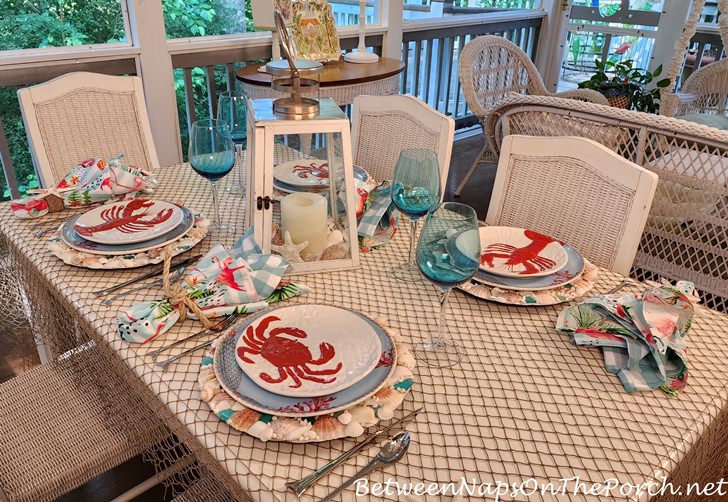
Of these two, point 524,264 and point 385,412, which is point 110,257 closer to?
point 385,412

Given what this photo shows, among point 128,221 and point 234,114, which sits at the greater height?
point 234,114

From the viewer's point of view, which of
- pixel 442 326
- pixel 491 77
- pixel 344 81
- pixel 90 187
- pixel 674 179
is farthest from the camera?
pixel 491 77

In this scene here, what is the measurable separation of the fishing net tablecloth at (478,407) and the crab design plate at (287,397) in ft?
0.13

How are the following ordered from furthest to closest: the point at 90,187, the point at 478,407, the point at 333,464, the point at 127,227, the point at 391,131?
the point at 391,131, the point at 90,187, the point at 127,227, the point at 478,407, the point at 333,464

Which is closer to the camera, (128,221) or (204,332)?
(204,332)

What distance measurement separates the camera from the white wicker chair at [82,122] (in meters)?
1.69

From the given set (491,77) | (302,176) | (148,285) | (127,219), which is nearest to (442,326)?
(302,176)

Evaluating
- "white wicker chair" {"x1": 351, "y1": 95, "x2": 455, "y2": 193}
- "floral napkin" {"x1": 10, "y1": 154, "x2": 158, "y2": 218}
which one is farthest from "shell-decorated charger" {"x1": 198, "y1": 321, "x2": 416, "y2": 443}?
"white wicker chair" {"x1": 351, "y1": 95, "x2": 455, "y2": 193}

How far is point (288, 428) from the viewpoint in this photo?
0.74 m

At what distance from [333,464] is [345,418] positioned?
0.21 feet

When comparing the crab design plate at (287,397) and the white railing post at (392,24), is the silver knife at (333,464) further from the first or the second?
the white railing post at (392,24)

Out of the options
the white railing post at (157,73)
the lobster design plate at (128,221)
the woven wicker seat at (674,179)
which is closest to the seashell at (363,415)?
the lobster design plate at (128,221)

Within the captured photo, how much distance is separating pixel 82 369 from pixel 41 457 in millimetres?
261

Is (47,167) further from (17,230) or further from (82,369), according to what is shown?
(82,369)
